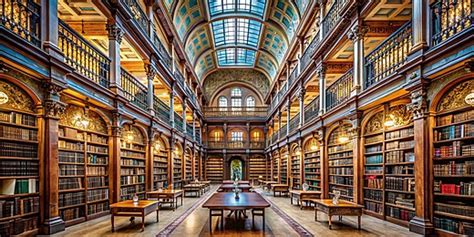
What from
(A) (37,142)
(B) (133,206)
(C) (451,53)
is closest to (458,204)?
(C) (451,53)

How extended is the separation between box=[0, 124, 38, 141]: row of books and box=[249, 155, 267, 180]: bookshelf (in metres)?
21.1

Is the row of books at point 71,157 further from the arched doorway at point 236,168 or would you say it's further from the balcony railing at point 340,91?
the arched doorway at point 236,168

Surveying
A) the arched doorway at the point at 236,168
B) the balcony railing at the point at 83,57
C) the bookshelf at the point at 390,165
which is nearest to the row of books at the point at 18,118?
the balcony railing at the point at 83,57

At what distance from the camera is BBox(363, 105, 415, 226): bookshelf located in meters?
6.64

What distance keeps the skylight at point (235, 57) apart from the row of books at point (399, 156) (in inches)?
729

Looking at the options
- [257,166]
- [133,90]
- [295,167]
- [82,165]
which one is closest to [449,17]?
[82,165]

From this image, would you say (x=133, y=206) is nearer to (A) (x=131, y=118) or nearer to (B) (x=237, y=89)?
(A) (x=131, y=118)

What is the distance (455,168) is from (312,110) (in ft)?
27.4

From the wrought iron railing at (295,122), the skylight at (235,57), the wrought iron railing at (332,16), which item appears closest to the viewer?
the wrought iron railing at (332,16)

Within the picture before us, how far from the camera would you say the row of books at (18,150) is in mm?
5180

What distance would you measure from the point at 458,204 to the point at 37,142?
23.1ft

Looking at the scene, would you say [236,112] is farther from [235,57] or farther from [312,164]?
[312,164]

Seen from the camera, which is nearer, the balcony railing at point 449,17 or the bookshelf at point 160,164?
the balcony railing at point 449,17

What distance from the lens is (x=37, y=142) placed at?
5.71 metres
